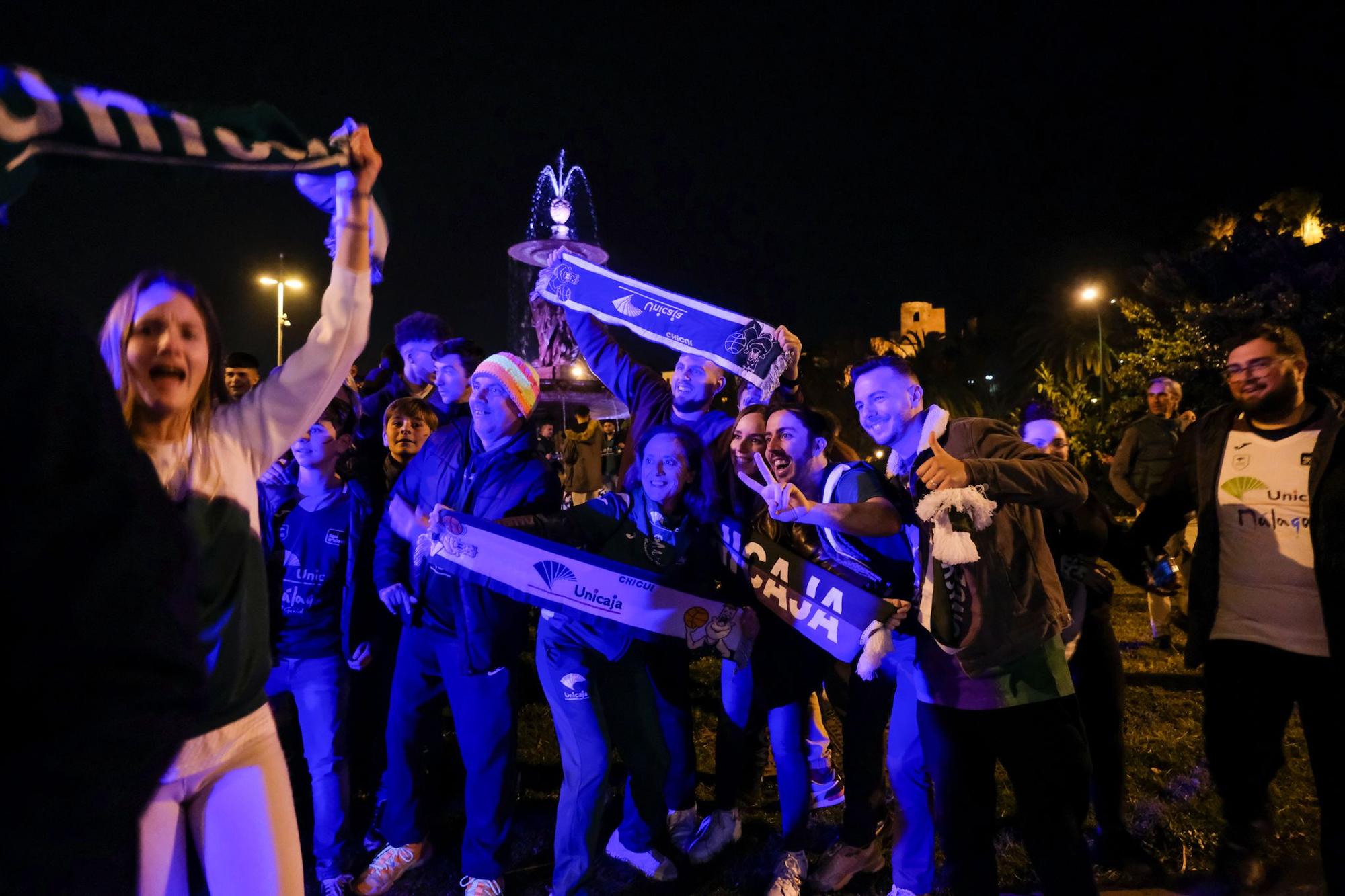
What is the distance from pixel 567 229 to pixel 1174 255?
22.7m

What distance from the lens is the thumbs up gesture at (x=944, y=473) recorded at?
2717 millimetres

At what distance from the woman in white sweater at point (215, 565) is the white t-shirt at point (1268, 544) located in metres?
3.69

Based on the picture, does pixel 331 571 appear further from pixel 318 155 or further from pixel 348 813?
pixel 318 155

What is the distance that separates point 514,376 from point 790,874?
2733 mm

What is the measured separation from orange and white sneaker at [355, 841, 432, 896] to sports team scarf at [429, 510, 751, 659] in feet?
4.61

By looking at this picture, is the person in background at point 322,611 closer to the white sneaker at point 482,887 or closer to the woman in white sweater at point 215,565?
the white sneaker at point 482,887

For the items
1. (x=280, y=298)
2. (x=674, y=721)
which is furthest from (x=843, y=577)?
(x=280, y=298)

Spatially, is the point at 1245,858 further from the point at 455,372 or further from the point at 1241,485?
the point at 455,372

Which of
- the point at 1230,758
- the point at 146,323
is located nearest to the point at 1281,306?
the point at 1230,758

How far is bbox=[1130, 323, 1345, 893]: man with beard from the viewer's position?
2.95 meters

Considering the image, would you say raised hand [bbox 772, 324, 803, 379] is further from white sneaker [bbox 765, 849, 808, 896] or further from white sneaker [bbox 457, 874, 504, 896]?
white sneaker [bbox 457, 874, 504, 896]

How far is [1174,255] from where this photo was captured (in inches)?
701

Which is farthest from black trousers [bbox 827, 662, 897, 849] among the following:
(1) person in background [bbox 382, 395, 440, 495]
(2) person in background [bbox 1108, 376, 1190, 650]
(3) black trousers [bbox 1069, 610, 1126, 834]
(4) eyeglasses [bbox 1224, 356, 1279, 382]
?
(2) person in background [bbox 1108, 376, 1190, 650]

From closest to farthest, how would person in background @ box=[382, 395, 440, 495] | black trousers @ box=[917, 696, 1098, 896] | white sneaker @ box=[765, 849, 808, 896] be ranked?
1. black trousers @ box=[917, 696, 1098, 896]
2. white sneaker @ box=[765, 849, 808, 896]
3. person in background @ box=[382, 395, 440, 495]
